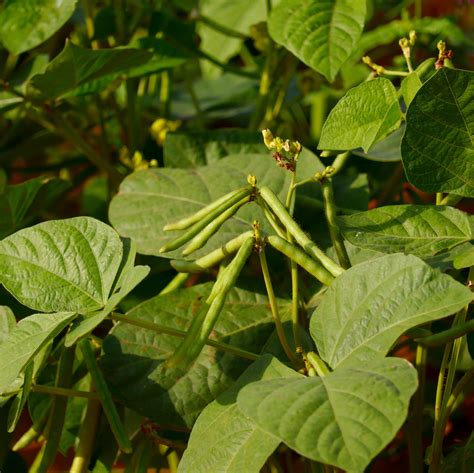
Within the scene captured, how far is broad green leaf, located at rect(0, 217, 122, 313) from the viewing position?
1.67ft

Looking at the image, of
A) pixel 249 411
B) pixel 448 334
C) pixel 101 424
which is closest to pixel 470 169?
pixel 448 334

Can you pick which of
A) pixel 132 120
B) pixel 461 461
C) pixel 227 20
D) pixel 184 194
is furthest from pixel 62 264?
pixel 227 20

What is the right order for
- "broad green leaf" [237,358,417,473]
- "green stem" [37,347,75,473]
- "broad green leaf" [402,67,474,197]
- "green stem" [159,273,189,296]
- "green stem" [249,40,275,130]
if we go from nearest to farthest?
1. "broad green leaf" [237,358,417,473]
2. "broad green leaf" [402,67,474,197]
3. "green stem" [37,347,75,473]
4. "green stem" [159,273,189,296]
5. "green stem" [249,40,275,130]

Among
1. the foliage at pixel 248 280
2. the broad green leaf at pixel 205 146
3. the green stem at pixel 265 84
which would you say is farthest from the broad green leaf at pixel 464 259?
the green stem at pixel 265 84

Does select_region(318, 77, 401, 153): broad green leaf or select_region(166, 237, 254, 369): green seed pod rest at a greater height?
select_region(318, 77, 401, 153): broad green leaf

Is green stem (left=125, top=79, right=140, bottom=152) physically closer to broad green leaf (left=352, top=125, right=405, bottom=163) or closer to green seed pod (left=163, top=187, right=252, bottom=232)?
broad green leaf (left=352, top=125, right=405, bottom=163)

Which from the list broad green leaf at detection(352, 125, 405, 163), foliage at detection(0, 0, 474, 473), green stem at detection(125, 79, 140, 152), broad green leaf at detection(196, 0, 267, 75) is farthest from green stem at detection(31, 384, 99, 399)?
broad green leaf at detection(196, 0, 267, 75)

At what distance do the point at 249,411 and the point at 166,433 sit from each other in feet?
0.87

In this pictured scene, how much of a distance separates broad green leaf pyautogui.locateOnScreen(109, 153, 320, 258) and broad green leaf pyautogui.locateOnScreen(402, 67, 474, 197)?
179mm

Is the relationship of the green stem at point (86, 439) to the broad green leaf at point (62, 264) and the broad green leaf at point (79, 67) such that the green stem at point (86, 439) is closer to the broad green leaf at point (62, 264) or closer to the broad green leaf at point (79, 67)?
the broad green leaf at point (62, 264)

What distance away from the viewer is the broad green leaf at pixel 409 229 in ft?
1.59

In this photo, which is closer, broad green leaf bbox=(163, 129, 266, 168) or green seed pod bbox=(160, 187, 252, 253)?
green seed pod bbox=(160, 187, 252, 253)

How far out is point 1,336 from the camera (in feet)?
1.80

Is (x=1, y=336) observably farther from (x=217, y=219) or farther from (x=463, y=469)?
(x=463, y=469)
